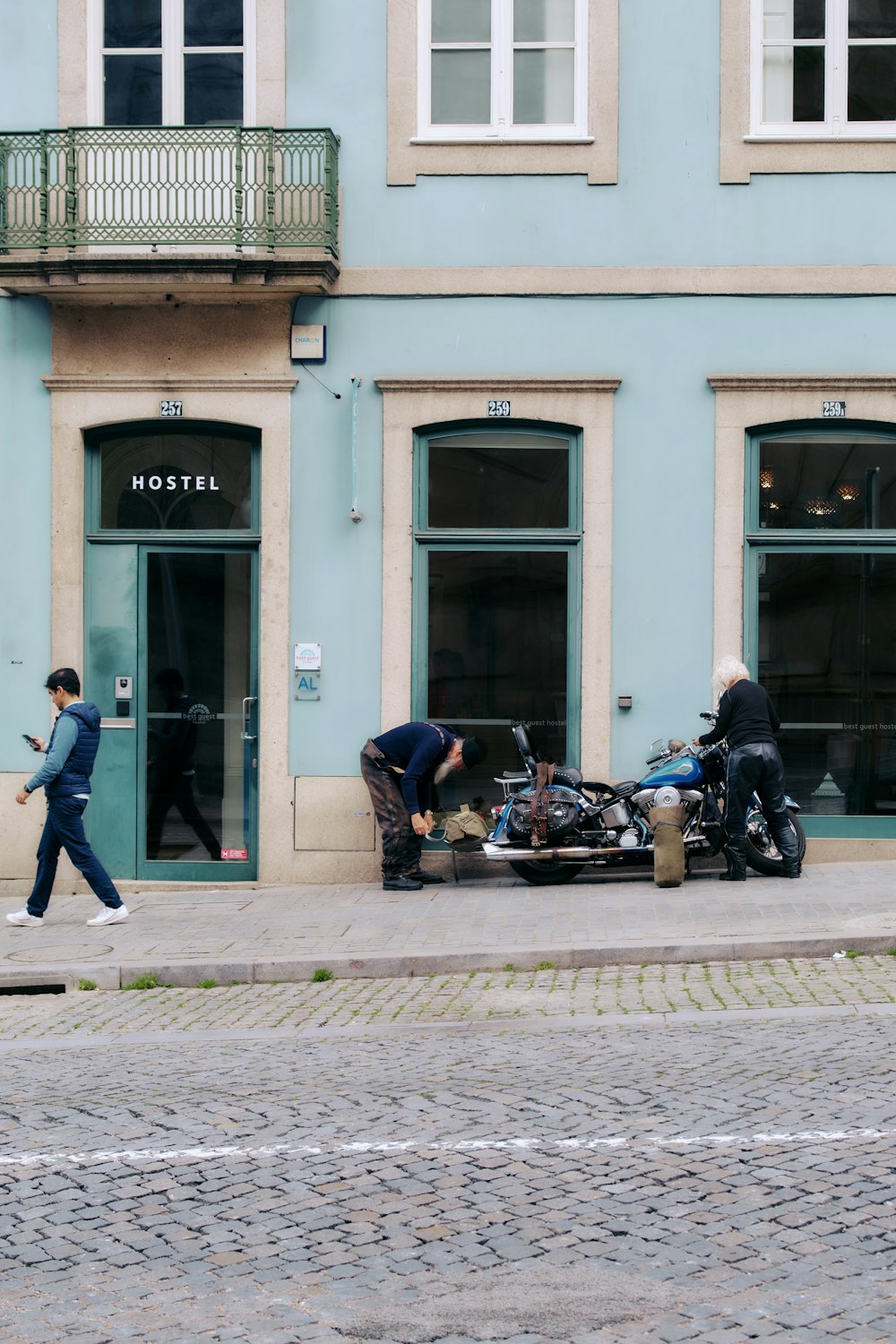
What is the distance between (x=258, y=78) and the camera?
12.9m

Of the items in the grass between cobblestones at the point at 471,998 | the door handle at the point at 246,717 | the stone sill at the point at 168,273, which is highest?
the stone sill at the point at 168,273

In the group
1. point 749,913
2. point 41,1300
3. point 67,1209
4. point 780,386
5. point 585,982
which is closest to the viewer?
point 41,1300

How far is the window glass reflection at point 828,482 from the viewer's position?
1289 centimetres

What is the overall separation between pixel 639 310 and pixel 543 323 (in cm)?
80

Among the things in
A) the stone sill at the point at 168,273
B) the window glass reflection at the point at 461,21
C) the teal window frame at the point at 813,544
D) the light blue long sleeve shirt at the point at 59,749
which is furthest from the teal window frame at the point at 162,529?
the teal window frame at the point at 813,544

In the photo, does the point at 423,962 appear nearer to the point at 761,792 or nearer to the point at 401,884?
the point at 401,884

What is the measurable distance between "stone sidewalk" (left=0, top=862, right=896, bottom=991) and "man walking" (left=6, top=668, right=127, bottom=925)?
9.2 inches

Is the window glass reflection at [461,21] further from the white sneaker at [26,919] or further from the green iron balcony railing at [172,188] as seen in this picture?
the white sneaker at [26,919]

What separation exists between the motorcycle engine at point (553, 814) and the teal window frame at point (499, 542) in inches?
34.8

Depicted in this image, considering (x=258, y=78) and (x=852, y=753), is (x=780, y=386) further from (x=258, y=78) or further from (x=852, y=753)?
(x=258, y=78)

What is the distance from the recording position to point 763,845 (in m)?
12.2

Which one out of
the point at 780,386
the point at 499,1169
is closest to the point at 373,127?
the point at 780,386

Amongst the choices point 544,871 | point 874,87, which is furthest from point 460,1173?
point 874,87

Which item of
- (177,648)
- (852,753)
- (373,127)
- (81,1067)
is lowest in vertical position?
(81,1067)
